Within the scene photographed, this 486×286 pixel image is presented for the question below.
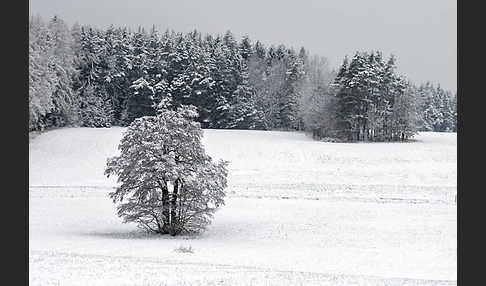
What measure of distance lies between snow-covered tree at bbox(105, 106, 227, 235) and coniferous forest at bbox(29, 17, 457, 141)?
45.8 meters

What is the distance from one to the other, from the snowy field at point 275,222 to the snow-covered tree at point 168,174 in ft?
4.51

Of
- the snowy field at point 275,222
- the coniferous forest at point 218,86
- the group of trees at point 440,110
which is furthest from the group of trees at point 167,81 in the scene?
the group of trees at point 440,110

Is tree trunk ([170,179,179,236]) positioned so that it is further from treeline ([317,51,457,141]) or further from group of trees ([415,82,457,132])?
group of trees ([415,82,457,132])

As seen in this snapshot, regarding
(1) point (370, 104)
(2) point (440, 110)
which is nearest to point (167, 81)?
(1) point (370, 104)

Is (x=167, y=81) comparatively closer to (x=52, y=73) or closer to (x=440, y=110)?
(x=52, y=73)

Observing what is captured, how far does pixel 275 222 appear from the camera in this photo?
32.5m

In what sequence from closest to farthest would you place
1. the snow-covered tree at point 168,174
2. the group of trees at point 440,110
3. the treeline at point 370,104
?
the snow-covered tree at point 168,174, the treeline at point 370,104, the group of trees at point 440,110

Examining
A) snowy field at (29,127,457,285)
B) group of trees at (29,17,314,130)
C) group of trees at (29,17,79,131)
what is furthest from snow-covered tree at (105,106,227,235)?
group of trees at (29,17,314,130)

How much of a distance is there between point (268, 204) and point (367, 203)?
6.76 metres

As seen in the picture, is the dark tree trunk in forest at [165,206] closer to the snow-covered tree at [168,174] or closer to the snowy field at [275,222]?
the snow-covered tree at [168,174]

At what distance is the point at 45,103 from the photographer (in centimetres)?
6216

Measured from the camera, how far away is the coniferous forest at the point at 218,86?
7600 cm
